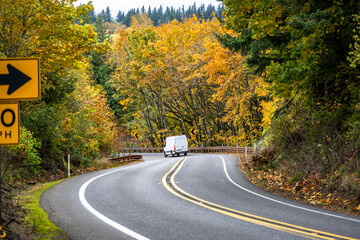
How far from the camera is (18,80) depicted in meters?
4.75

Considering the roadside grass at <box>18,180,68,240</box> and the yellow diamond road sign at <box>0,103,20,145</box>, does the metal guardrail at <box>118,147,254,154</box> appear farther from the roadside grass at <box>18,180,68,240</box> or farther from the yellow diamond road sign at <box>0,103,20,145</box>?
the yellow diamond road sign at <box>0,103,20,145</box>

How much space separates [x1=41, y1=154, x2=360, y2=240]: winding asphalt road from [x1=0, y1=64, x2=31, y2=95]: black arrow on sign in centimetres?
317

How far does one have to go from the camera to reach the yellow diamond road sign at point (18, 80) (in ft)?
15.5

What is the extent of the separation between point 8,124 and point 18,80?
626 millimetres

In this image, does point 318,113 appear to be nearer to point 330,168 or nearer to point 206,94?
point 330,168

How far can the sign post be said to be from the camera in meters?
4.68

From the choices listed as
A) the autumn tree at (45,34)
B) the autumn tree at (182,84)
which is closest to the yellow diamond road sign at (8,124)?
the autumn tree at (45,34)

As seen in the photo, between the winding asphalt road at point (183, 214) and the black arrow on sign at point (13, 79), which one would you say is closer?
the black arrow on sign at point (13, 79)

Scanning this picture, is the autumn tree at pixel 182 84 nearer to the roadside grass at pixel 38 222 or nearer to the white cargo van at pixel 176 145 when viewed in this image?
the white cargo van at pixel 176 145

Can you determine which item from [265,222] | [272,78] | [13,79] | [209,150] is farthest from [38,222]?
[209,150]

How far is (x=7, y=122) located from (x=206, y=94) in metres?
39.7

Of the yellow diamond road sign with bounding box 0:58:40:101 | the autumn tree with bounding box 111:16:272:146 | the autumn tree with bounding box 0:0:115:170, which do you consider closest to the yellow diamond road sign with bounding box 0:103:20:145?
the yellow diamond road sign with bounding box 0:58:40:101

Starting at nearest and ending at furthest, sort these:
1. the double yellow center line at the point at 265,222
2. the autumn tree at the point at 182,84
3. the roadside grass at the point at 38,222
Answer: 1. the roadside grass at the point at 38,222
2. the double yellow center line at the point at 265,222
3. the autumn tree at the point at 182,84

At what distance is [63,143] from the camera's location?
782 inches
